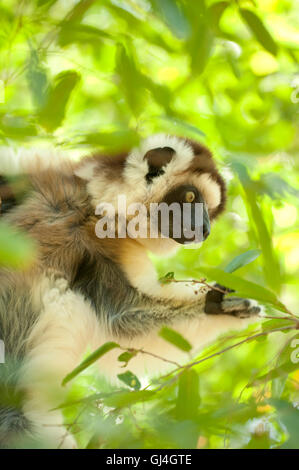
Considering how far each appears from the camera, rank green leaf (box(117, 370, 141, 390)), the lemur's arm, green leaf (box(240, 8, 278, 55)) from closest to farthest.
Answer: green leaf (box(117, 370, 141, 390)) < green leaf (box(240, 8, 278, 55)) < the lemur's arm

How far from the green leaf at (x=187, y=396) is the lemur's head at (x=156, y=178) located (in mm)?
901

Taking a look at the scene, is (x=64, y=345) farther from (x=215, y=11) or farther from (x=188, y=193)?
(x=215, y=11)

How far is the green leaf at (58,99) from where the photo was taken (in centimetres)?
202

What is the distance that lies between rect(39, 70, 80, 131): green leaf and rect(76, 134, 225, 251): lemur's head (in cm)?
63

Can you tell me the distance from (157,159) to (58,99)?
814 millimetres

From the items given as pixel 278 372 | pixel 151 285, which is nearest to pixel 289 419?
pixel 278 372

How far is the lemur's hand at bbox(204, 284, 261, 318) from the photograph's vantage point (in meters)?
2.63

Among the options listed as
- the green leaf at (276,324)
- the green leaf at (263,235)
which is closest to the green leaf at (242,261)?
the green leaf at (263,235)

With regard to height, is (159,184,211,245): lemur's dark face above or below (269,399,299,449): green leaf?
above

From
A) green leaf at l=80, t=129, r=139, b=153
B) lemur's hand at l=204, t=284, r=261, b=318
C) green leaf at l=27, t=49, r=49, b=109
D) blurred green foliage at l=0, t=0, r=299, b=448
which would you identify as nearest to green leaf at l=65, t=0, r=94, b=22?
blurred green foliage at l=0, t=0, r=299, b=448

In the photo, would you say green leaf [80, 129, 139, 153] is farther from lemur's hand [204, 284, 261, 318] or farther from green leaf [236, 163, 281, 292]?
lemur's hand [204, 284, 261, 318]

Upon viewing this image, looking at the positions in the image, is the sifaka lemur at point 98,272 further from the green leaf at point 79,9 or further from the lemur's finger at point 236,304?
the green leaf at point 79,9

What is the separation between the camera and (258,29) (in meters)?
2.13

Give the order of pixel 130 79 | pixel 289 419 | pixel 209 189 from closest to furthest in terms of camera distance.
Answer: pixel 289 419 → pixel 130 79 → pixel 209 189
